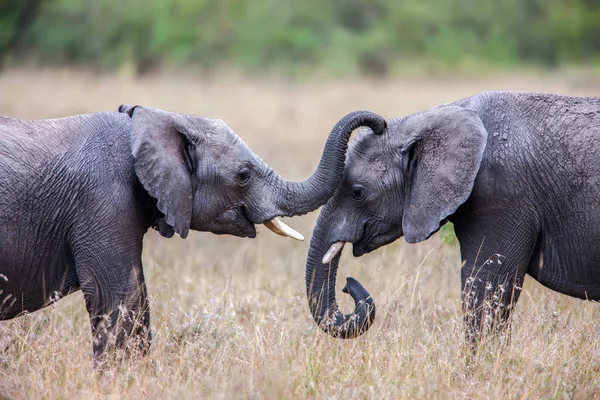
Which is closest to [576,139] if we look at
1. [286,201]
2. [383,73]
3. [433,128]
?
[433,128]

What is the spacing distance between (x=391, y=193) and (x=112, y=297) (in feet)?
7.03

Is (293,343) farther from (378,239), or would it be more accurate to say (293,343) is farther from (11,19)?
(11,19)

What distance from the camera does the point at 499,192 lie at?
630 centimetres

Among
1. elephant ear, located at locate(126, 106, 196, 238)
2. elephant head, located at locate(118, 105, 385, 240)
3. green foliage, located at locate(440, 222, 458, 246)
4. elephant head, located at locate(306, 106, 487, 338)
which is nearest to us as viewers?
elephant ear, located at locate(126, 106, 196, 238)

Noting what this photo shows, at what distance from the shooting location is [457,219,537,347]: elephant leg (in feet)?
20.7

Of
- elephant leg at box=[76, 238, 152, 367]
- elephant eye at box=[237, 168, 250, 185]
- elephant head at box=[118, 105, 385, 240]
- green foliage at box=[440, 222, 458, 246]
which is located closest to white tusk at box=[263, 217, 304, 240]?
elephant head at box=[118, 105, 385, 240]

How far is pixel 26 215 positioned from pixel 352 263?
174 inches

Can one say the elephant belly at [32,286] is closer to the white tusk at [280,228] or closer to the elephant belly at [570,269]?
the white tusk at [280,228]

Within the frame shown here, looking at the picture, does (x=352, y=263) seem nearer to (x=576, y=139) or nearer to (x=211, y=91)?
(x=576, y=139)

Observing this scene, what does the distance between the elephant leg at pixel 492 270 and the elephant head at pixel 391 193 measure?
32 cm

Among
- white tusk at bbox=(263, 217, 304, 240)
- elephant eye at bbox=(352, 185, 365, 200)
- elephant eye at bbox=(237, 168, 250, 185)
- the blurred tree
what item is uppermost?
the blurred tree

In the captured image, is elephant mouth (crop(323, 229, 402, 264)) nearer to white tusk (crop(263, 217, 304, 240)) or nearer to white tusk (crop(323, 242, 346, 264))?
white tusk (crop(323, 242, 346, 264))

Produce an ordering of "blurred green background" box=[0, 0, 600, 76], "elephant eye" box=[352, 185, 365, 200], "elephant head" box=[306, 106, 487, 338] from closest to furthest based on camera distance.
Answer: "elephant head" box=[306, 106, 487, 338] < "elephant eye" box=[352, 185, 365, 200] < "blurred green background" box=[0, 0, 600, 76]

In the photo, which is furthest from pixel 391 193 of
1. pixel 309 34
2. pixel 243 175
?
pixel 309 34
